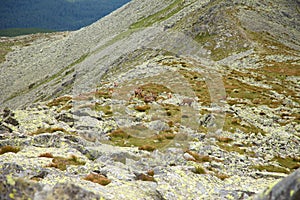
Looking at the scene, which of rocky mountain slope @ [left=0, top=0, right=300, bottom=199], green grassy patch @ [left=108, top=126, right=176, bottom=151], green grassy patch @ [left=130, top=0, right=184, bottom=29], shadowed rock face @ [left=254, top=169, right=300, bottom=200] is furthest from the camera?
green grassy patch @ [left=130, top=0, right=184, bottom=29]

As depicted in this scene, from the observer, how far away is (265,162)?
1991 centimetres

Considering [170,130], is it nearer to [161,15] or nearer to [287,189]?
[287,189]

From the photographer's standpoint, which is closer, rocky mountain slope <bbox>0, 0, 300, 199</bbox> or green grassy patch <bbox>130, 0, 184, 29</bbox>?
rocky mountain slope <bbox>0, 0, 300, 199</bbox>

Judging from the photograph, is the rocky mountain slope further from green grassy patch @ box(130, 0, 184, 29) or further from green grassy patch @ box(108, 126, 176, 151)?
green grassy patch @ box(130, 0, 184, 29)

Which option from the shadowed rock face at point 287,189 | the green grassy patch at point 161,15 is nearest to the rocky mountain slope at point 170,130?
the shadowed rock face at point 287,189

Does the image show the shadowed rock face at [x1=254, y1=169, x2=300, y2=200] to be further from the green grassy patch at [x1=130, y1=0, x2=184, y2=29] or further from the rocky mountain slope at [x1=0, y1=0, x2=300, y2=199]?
the green grassy patch at [x1=130, y1=0, x2=184, y2=29]

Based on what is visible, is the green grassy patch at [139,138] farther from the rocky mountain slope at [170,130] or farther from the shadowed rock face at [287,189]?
the shadowed rock face at [287,189]

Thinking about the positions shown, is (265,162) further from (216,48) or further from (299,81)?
(216,48)

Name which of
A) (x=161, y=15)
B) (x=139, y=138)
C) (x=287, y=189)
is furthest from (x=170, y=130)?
(x=161, y=15)

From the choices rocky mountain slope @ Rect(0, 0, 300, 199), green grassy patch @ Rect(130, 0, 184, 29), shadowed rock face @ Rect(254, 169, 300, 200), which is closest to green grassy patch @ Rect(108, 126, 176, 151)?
rocky mountain slope @ Rect(0, 0, 300, 199)

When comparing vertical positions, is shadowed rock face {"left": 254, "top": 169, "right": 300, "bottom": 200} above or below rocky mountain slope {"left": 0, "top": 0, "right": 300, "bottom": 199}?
above

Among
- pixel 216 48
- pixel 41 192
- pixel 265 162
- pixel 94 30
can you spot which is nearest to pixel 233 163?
pixel 265 162

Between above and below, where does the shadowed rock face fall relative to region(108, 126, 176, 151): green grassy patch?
above

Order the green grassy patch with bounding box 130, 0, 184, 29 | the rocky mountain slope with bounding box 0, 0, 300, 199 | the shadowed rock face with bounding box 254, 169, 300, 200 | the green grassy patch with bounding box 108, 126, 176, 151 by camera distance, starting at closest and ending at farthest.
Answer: the shadowed rock face with bounding box 254, 169, 300, 200
the rocky mountain slope with bounding box 0, 0, 300, 199
the green grassy patch with bounding box 108, 126, 176, 151
the green grassy patch with bounding box 130, 0, 184, 29
